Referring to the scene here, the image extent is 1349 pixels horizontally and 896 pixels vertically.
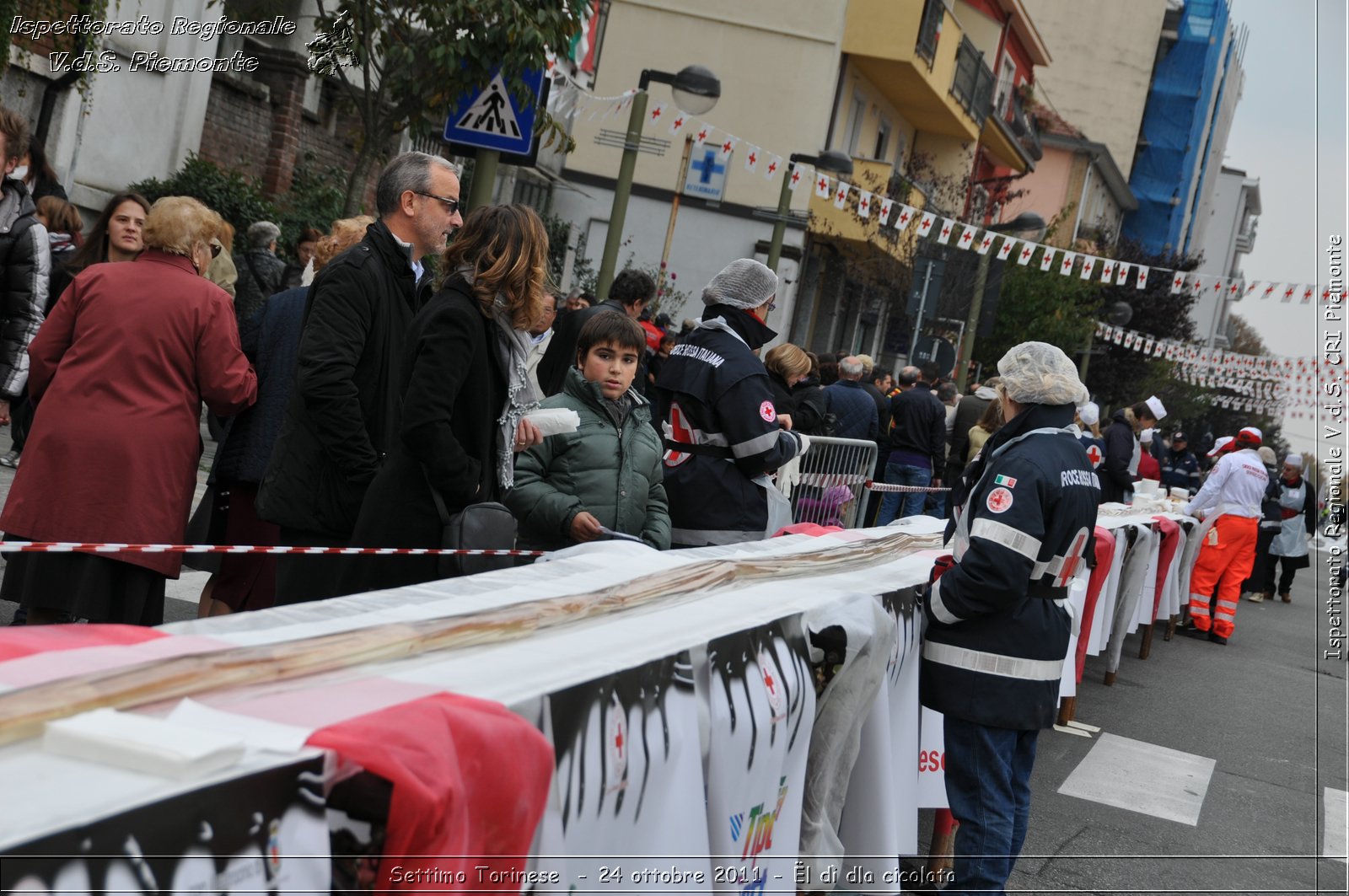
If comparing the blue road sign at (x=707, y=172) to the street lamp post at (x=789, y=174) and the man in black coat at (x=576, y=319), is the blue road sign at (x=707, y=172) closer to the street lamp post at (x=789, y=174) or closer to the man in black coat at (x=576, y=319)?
the street lamp post at (x=789, y=174)

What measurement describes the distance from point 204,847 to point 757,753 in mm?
1828

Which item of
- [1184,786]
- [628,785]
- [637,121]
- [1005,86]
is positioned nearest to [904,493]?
[637,121]

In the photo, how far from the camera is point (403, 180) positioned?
4.59 meters

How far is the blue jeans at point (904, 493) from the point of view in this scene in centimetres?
1396

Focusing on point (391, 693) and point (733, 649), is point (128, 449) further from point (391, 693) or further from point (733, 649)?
point (391, 693)

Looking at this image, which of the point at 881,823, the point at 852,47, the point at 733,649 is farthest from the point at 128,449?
the point at 852,47

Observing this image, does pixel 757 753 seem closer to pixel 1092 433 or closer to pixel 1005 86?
pixel 1092 433

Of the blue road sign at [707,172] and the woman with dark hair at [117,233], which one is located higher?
the blue road sign at [707,172]

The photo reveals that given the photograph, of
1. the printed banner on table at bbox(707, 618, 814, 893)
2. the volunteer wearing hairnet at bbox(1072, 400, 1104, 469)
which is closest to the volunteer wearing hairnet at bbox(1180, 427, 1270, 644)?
the volunteer wearing hairnet at bbox(1072, 400, 1104, 469)

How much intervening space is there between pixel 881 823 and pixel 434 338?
6.50ft

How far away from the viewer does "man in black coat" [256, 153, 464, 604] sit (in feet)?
14.2

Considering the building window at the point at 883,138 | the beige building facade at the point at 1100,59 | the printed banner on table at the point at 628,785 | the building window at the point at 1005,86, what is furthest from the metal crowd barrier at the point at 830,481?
the beige building facade at the point at 1100,59

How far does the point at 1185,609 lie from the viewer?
14766 mm

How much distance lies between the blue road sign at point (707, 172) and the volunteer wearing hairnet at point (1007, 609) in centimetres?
2315
